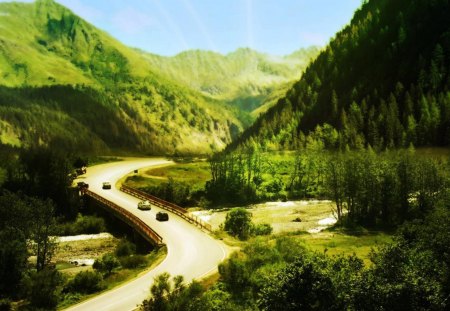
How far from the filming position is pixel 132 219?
78500 mm

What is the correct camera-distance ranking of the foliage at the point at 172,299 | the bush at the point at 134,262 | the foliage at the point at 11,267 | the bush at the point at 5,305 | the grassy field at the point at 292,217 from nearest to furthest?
the foliage at the point at 172,299
the bush at the point at 5,305
the foliage at the point at 11,267
the bush at the point at 134,262
the grassy field at the point at 292,217

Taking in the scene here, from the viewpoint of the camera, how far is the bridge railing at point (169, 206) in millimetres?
75031

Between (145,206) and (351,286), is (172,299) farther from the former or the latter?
(145,206)

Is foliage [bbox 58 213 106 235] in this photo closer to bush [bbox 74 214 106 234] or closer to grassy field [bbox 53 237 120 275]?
bush [bbox 74 214 106 234]

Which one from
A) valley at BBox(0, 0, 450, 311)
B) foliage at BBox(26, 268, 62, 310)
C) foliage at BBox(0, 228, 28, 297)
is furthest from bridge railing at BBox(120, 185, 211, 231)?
foliage at BBox(26, 268, 62, 310)

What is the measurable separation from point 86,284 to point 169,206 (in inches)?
1797

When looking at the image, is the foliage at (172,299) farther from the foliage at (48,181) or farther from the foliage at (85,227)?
the foliage at (48,181)

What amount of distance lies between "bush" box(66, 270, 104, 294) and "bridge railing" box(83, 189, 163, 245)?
16.7 meters

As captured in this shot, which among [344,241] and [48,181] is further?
[48,181]

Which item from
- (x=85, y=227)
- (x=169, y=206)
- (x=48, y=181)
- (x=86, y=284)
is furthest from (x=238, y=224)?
(x=48, y=181)

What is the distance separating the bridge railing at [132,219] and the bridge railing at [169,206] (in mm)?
8567

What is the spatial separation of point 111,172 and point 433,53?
134 metres

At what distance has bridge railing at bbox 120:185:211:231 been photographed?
75.0m

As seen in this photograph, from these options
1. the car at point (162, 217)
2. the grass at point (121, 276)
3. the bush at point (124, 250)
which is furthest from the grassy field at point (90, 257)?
the car at point (162, 217)
